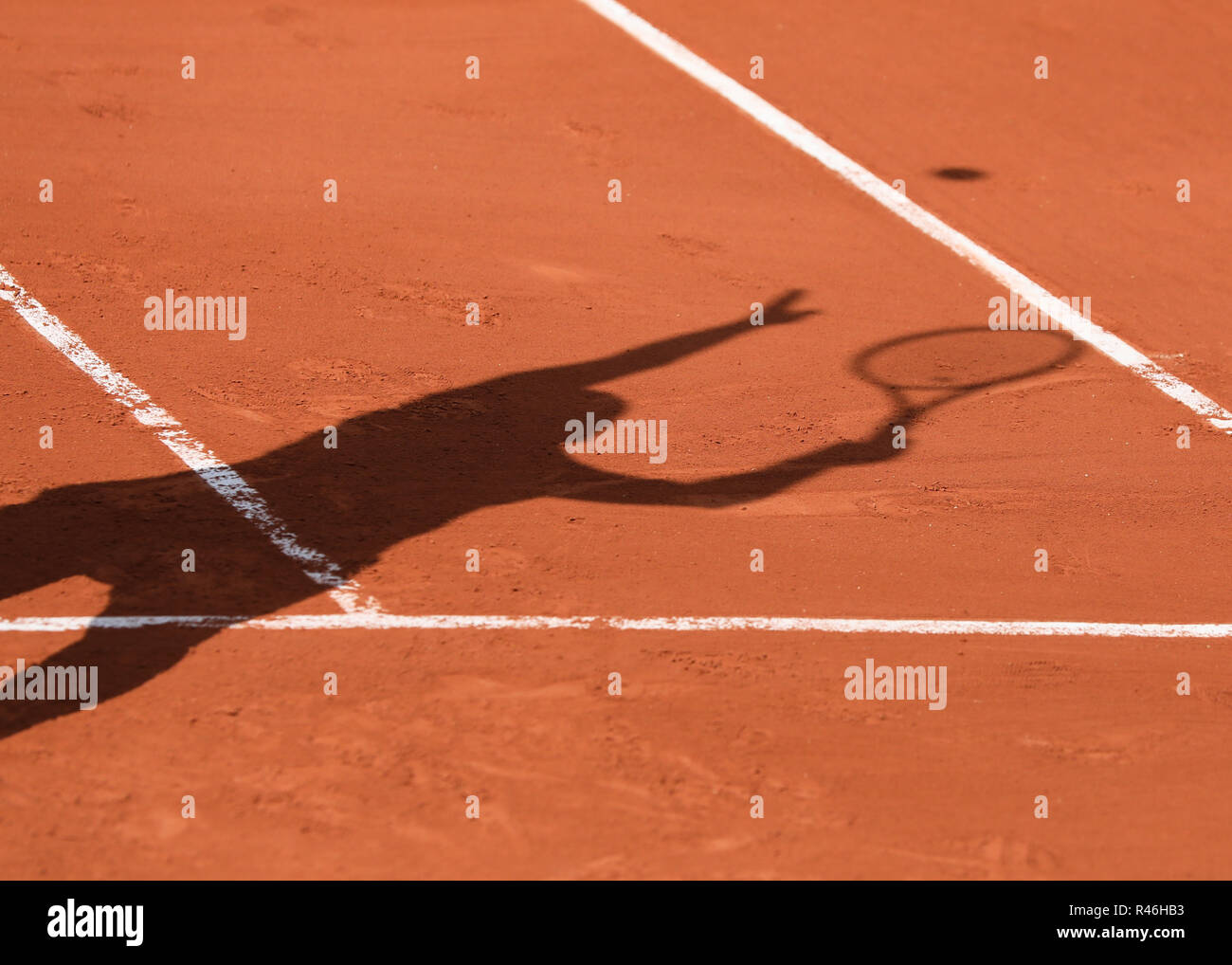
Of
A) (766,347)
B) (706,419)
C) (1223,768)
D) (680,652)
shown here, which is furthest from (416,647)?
(766,347)

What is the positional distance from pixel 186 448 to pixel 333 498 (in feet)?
3.50

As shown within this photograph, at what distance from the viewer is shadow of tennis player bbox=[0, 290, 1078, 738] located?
20.0 ft

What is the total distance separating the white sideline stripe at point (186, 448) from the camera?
637cm

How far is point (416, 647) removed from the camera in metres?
5.89

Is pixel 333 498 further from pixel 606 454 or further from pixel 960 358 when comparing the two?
pixel 960 358

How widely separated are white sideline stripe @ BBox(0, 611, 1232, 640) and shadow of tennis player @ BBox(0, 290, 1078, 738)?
8 cm

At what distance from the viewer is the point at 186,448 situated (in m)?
7.41

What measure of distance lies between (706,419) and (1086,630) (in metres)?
2.76

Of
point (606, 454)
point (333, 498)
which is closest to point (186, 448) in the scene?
point (333, 498)

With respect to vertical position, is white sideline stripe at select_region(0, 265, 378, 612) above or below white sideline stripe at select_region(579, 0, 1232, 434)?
below

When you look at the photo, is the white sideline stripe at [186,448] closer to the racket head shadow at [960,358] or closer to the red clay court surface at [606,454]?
the red clay court surface at [606,454]

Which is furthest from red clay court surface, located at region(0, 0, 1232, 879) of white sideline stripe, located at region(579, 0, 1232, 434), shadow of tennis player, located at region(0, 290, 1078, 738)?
white sideline stripe, located at region(579, 0, 1232, 434)

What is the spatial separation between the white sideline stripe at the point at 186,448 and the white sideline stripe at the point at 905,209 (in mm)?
5782

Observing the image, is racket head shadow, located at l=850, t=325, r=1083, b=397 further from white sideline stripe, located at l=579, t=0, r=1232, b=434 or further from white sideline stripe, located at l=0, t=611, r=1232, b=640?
white sideline stripe, located at l=0, t=611, r=1232, b=640
